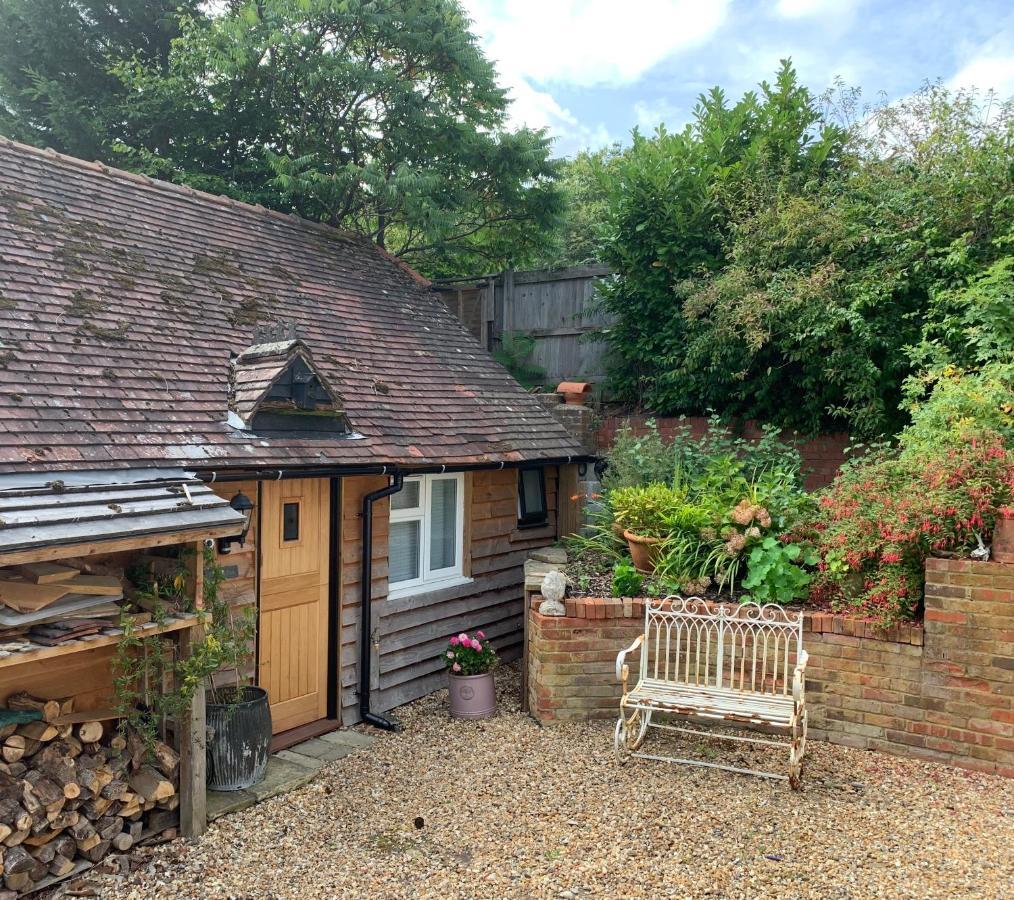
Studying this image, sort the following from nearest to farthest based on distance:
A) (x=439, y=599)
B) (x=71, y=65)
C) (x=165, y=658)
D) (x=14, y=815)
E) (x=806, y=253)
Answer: (x=14, y=815) → (x=165, y=658) → (x=439, y=599) → (x=806, y=253) → (x=71, y=65)

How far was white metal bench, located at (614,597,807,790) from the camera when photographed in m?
5.18

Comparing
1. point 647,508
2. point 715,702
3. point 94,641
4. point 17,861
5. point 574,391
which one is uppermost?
point 574,391

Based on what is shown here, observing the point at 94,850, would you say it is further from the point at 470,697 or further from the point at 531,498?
the point at 531,498

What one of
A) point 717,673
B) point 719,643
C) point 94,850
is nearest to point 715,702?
A: point 717,673

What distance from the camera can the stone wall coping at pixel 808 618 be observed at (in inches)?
221

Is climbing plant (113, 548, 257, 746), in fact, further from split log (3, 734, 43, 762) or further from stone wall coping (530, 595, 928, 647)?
stone wall coping (530, 595, 928, 647)

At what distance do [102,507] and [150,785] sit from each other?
1.73m

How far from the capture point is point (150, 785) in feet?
14.7

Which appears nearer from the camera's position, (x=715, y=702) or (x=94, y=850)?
(x=94, y=850)

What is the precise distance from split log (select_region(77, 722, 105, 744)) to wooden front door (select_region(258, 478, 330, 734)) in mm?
1613

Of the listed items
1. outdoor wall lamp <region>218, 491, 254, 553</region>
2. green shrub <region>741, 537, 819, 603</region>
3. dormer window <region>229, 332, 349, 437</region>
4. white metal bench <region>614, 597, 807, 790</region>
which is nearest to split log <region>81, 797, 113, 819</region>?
outdoor wall lamp <region>218, 491, 254, 553</region>

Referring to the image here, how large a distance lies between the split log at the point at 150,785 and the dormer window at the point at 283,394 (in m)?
2.49

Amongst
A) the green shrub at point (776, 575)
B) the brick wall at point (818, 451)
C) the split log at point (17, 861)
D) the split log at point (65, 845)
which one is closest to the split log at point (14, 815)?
the split log at point (17, 861)

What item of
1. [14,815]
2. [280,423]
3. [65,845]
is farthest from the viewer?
[280,423]
